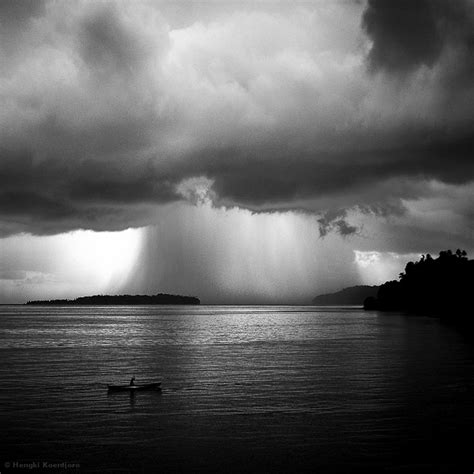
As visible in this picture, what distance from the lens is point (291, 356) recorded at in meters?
87.7

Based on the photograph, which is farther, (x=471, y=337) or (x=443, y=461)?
(x=471, y=337)

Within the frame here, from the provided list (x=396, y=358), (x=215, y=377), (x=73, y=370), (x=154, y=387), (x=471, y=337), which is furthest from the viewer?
(x=471, y=337)

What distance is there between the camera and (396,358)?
82.9m

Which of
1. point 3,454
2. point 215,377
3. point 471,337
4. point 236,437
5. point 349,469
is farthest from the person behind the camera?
point 471,337

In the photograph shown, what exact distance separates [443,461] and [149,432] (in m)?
17.9

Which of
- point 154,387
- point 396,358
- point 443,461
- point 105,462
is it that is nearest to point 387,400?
point 443,461

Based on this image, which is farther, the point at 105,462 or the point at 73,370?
the point at 73,370

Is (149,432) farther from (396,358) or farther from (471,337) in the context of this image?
(471,337)

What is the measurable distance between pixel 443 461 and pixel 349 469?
5.46 m

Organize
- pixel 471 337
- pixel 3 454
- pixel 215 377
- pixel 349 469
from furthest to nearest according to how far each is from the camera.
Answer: pixel 471 337
pixel 215 377
pixel 3 454
pixel 349 469

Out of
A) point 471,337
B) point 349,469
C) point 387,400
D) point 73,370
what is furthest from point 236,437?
point 471,337

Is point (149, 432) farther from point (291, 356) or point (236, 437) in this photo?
point (291, 356)

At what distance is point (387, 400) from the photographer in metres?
48.6

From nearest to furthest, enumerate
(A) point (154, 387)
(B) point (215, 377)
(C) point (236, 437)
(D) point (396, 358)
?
1. (C) point (236, 437)
2. (A) point (154, 387)
3. (B) point (215, 377)
4. (D) point (396, 358)
